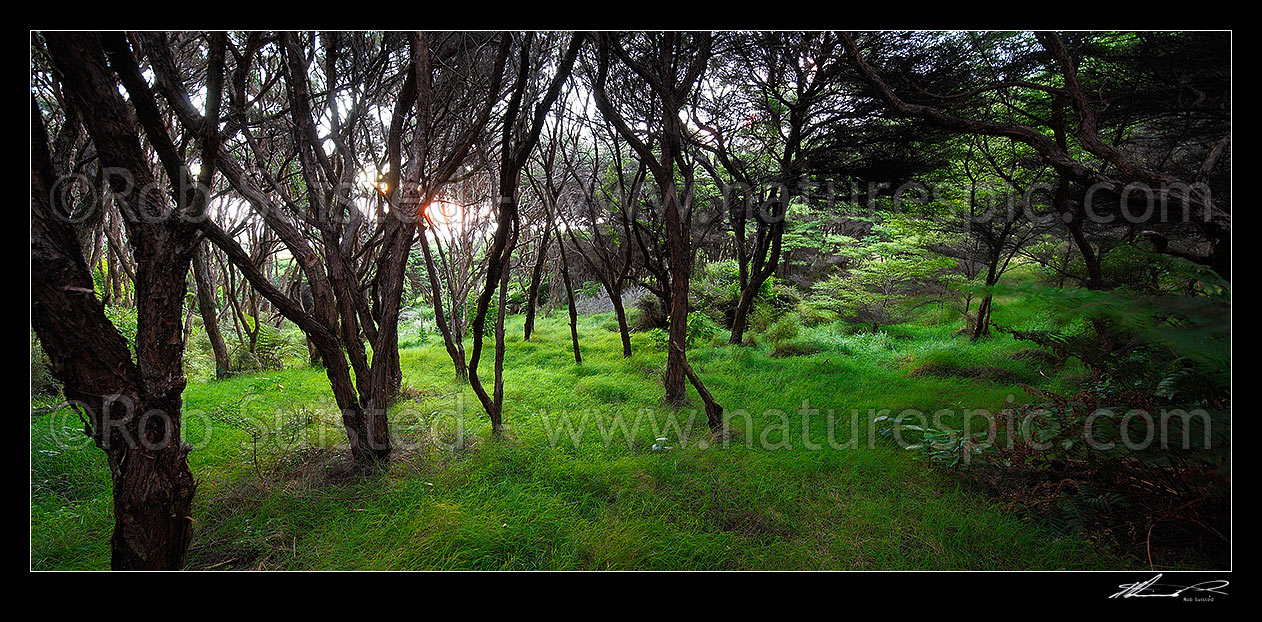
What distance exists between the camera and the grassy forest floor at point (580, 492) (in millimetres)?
2152

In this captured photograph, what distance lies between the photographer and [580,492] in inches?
108

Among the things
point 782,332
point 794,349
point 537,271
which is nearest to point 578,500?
point 537,271

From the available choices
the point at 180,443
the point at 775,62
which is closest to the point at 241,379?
the point at 180,443

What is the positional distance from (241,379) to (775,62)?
795 centimetres

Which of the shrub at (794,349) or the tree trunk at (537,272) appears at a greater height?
the tree trunk at (537,272)

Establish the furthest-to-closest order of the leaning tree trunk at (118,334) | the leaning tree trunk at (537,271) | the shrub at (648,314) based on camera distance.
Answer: the shrub at (648,314), the leaning tree trunk at (537,271), the leaning tree trunk at (118,334)

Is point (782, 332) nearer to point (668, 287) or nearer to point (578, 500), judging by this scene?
point (668, 287)

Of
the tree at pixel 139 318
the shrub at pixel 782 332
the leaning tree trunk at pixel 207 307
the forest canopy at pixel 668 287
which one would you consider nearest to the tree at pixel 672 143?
the forest canopy at pixel 668 287

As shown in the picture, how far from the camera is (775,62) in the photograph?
523 cm
